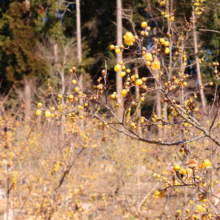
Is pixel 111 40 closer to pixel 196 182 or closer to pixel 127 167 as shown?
pixel 127 167

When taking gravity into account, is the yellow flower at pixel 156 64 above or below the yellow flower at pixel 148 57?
below

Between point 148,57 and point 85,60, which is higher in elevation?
point 85,60

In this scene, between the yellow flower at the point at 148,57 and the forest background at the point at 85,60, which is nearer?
the yellow flower at the point at 148,57

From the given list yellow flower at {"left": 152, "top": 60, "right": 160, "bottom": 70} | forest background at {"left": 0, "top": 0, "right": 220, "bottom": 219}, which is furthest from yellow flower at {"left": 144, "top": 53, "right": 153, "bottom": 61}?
forest background at {"left": 0, "top": 0, "right": 220, "bottom": 219}

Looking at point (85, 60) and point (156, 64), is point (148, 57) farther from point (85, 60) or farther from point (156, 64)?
point (85, 60)

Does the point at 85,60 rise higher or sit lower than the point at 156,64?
higher

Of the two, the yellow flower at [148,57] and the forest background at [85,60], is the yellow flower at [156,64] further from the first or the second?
the forest background at [85,60]

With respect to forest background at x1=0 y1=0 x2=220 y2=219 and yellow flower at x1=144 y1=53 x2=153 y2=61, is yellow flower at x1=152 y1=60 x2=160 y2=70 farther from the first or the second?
forest background at x1=0 y1=0 x2=220 y2=219

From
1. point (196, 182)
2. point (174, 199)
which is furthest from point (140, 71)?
point (196, 182)

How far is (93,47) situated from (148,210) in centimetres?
1382

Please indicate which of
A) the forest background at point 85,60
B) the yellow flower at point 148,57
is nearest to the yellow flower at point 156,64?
the yellow flower at point 148,57

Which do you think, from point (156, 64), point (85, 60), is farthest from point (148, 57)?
point (85, 60)

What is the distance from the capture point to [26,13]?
1529 cm

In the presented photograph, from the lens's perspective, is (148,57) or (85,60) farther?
(85,60)
